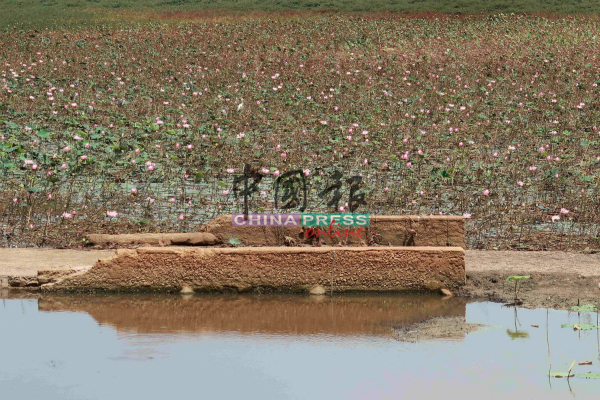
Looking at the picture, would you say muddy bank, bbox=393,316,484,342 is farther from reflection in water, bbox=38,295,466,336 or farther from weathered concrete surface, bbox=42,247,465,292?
weathered concrete surface, bbox=42,247,465,292

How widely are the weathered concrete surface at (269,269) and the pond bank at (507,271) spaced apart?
21cm

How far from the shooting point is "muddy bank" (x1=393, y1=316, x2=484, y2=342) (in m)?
6.25

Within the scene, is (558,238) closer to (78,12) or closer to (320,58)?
(320,58)

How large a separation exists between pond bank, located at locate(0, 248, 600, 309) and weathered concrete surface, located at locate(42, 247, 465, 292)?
0.21m

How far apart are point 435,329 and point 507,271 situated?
61.3 inches

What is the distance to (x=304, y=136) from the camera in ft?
45.0

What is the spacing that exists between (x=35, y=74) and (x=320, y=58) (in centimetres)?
635

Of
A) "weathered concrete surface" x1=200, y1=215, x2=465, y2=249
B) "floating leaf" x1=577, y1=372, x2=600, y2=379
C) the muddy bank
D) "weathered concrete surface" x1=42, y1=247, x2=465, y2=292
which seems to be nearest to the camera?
"floating leaf" x1=577, y1=372, x2=600, y2=379

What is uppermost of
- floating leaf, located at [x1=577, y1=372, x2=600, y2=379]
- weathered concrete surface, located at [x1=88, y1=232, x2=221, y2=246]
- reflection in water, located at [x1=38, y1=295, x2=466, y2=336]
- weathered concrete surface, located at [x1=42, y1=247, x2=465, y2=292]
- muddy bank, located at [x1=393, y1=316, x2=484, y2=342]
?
weathered concrete surface, located at [x1=88, y1=232, x2=221, y2=246]

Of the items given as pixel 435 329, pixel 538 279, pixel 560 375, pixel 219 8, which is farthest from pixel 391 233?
pixel 219 8

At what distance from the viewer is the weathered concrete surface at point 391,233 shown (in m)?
8.40

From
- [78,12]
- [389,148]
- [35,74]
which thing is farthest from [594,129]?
[78,12]

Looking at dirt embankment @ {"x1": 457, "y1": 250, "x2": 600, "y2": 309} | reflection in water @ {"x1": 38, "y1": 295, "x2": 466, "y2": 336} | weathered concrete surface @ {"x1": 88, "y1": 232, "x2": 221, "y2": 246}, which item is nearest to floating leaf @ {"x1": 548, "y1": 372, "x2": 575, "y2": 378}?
reflection in water @ {"x1": 38, "y1": 295, "x2": 466, "y2": 336}

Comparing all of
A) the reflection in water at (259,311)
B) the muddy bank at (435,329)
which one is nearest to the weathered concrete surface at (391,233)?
the reflection in water at (259,311)
